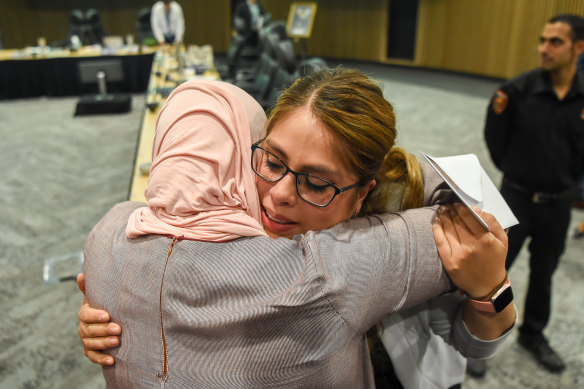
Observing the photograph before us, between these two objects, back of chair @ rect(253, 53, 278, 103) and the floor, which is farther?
back of chair @ rect(253, 53, 278, 103)

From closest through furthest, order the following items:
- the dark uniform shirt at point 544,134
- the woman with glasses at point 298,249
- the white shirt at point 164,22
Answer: the woman with glasses at point 298,249 < the dark uniform shirt at point 544,134 < the white shirt at point 164,22

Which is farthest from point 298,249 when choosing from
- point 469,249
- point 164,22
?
point 164,22

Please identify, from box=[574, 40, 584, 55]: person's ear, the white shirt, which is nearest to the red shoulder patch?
box=[574, 40, 584, 55]: person's ear

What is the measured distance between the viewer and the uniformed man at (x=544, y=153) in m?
2.19

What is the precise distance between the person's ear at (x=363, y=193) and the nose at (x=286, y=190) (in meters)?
0.14

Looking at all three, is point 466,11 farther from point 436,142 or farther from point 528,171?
point 528,171

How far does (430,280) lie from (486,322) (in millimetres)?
190

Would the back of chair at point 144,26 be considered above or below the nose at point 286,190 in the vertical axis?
above

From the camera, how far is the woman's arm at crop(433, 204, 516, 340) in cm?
83

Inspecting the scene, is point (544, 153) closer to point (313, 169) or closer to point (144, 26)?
point (313, 169)

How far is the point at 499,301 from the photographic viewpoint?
87cm

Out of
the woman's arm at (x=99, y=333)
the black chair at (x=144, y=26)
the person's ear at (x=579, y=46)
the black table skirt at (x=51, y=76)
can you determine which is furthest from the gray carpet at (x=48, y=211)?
the person's ear at (x=579, y=46)

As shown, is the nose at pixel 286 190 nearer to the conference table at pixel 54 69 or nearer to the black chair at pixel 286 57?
the black chair at pixel 286 57

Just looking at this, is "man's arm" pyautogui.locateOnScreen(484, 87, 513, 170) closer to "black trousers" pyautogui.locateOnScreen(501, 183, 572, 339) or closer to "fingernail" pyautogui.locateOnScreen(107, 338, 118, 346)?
"black trousers" pyautogui.locateOnScreen(501, 183, 572, 339)
